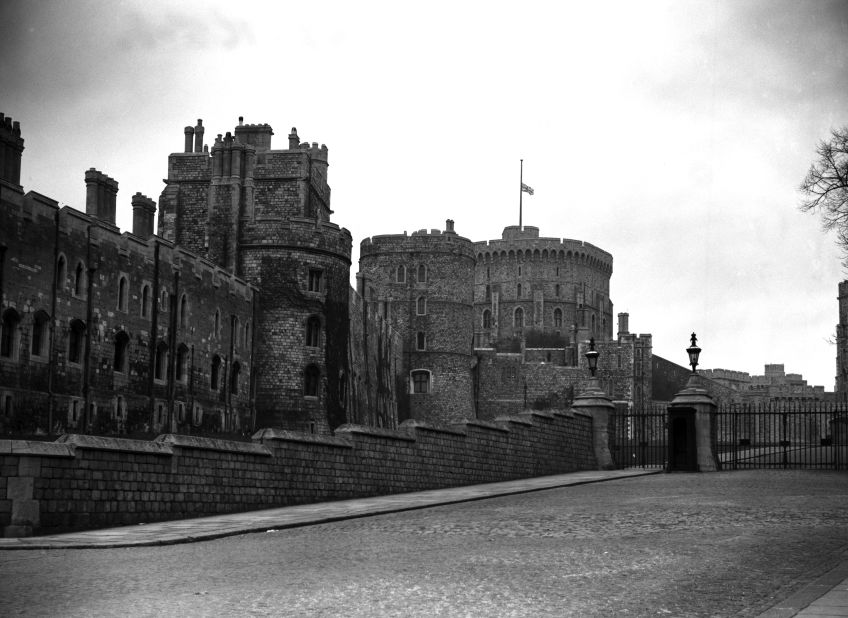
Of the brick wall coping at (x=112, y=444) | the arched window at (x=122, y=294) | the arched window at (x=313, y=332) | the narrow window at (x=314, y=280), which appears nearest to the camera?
the brick wall coping at (x=112, y=444)

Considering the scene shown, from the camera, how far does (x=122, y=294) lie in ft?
115

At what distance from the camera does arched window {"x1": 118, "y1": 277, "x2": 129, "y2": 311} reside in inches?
1367

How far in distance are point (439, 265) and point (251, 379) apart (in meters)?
32.1

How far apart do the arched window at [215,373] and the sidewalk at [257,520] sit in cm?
1768

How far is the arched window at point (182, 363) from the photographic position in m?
38.3

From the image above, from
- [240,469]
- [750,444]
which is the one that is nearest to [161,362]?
[240,469]

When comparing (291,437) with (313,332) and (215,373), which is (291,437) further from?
(313,332)

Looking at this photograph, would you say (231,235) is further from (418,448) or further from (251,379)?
(418,448)

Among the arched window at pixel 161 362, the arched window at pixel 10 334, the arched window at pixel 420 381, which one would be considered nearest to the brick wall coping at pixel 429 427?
the arched window at pixel 10 334

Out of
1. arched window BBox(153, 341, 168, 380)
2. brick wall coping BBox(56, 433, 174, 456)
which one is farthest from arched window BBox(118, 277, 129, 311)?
brick wall coping BBox(56, 433, 174, 456)

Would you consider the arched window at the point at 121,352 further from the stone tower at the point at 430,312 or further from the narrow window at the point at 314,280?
the stone tower at the point at 430,312

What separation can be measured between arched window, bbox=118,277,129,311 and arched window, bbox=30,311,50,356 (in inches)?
155

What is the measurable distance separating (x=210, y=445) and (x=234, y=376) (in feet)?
78.7

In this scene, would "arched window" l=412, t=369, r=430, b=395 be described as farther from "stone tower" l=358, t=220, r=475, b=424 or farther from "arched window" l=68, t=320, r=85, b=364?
"arched window" l=68, t=320, r=85, b=364
